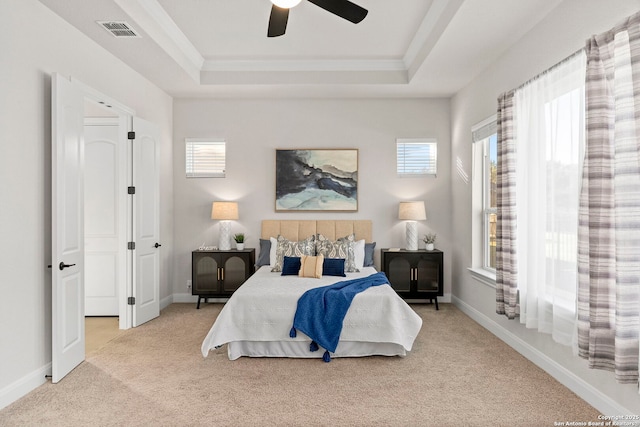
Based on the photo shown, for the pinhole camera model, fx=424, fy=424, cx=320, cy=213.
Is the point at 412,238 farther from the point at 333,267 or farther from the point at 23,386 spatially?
the point at 23,386

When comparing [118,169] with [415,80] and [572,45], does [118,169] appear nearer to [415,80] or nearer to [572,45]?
[415,80]

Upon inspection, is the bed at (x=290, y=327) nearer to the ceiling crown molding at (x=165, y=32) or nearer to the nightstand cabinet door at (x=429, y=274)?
the nightstand cabinet door at (x=429, y=274)

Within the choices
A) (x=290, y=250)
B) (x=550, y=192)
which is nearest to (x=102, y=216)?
(x=290, y=250)

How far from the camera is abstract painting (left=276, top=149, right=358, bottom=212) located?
6.05 meters

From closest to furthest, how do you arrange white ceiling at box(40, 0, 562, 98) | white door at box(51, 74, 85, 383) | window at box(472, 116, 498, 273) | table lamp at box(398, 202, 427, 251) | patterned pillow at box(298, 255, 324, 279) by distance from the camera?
white door at box(51, 74, 85, 383) → white ceiling at box(40, 0, 562, 98) → patterned pillow at box(298, 255, 324, 279) → window at box(472, 116, 498, 273) → table lamp at box(398, 202, 427, 251)

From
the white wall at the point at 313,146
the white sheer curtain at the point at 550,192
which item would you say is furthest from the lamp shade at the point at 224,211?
the white sheer curtain at the point at 550,192

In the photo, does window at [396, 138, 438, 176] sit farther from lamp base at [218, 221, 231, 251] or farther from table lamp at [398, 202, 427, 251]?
lamp base at [218, 221, 231, 251]

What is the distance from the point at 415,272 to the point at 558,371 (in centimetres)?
247

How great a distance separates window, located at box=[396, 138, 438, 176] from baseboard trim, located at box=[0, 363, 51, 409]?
4.68m

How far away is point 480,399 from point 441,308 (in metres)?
2.76

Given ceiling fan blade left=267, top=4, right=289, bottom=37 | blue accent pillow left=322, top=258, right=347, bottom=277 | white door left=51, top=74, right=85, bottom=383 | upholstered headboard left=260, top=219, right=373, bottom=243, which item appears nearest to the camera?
ceiling fan blade left=267, top=4, right=289, bottom=37

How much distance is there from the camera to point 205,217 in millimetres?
6082

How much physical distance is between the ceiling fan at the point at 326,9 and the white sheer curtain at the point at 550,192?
1575 mm

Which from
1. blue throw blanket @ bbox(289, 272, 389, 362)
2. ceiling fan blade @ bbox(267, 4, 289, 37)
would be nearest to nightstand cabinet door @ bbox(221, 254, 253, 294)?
blue throw blanket @ bbox(289, 272, 389, 362)
